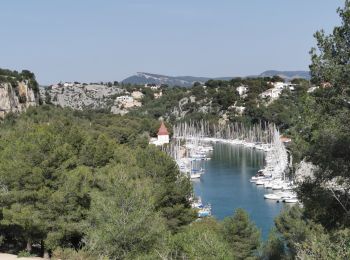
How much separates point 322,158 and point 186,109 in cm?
8027

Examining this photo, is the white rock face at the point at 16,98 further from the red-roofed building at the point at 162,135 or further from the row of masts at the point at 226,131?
the row of masts at the point at 226,131

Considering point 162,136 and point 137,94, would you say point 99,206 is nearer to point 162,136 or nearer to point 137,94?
point 162,136

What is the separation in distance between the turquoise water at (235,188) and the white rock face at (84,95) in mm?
43043

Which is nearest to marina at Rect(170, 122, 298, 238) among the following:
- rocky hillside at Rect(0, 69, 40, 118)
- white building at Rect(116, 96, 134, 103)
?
rocky hillside at Rect(0, 69, 40, 118)

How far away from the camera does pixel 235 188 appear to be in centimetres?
4178

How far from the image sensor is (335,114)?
812cm

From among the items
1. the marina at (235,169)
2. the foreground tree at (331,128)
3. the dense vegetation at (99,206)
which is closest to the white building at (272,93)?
the marina at (235,169)

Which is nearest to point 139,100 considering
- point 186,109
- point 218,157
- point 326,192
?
point 186,109

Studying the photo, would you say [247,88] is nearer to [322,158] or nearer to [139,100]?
[139,100]

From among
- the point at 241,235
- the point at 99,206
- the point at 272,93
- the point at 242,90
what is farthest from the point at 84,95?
the point at 99,206

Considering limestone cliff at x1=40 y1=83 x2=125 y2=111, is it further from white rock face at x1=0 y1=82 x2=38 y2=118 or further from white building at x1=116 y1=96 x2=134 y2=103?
white rock face at x1=0 y1=82 x2=38 y2=118

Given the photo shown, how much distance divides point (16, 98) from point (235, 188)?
2344 cm

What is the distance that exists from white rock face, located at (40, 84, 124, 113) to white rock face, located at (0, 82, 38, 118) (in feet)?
144

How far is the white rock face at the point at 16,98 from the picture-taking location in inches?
1761
